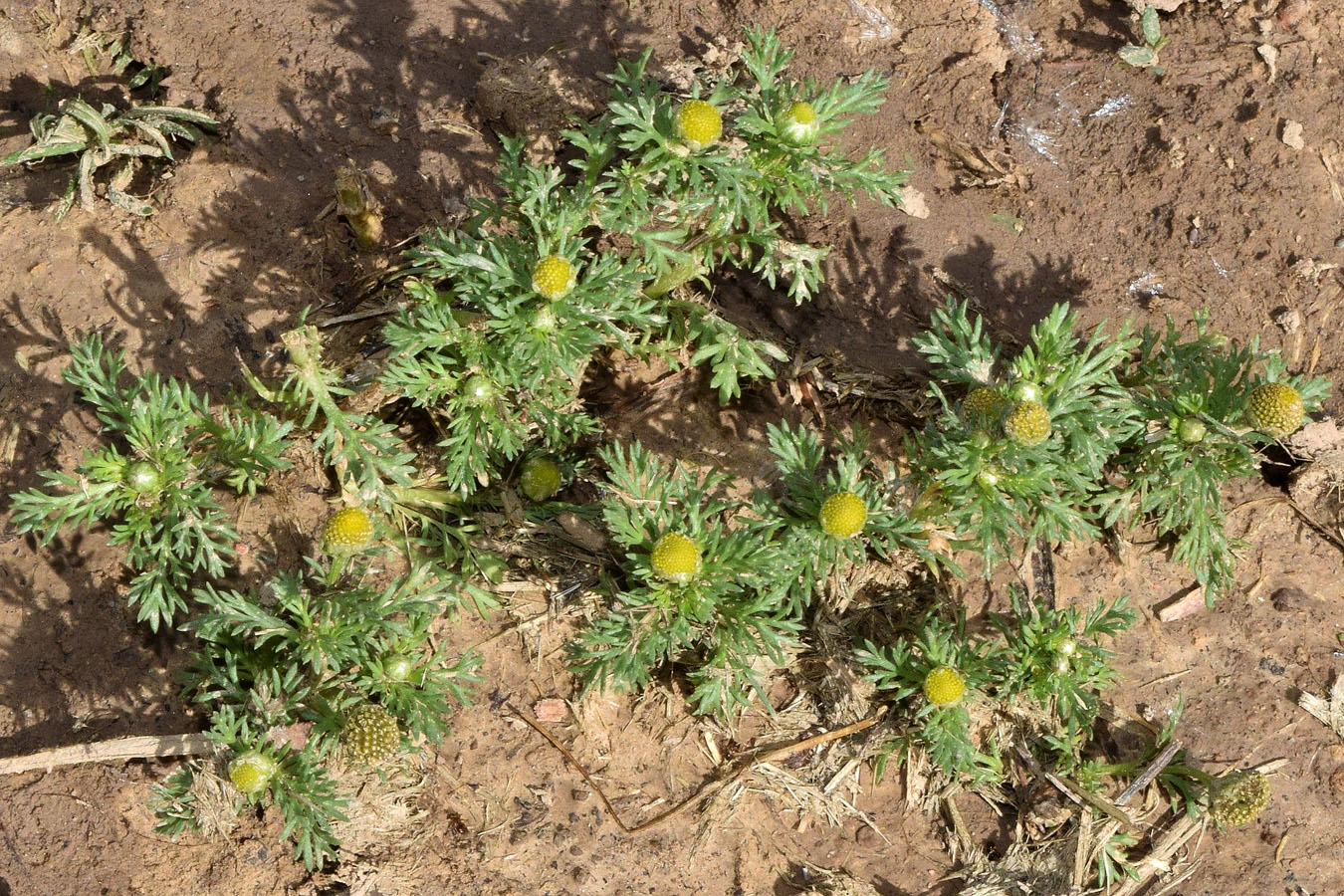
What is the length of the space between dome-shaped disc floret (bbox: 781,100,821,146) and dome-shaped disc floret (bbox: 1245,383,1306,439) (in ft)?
6.34

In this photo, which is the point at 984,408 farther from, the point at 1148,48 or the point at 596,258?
the point at 1148,48

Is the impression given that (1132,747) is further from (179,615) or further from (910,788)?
(179,615)

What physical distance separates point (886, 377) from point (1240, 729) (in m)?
2.21

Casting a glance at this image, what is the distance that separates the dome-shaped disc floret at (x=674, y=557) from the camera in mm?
3830

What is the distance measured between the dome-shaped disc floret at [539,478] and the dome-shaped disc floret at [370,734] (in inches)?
43.8

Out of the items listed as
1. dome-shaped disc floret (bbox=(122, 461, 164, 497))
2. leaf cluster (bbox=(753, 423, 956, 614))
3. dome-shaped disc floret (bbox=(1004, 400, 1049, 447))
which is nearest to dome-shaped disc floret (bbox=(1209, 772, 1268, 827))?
leaf cluster (bbox=(753, 423, 956, 614))

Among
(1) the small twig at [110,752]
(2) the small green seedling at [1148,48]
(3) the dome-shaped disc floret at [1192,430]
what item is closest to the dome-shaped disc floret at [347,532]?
(1) the small twig at [110,752]

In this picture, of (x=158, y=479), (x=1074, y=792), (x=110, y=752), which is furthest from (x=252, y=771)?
(x=1074, y=792)

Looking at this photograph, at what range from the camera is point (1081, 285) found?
16.8 ft

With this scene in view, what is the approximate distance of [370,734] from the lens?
13.2ft

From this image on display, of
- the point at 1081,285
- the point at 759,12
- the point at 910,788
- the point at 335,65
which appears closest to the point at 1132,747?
the point at 910,788

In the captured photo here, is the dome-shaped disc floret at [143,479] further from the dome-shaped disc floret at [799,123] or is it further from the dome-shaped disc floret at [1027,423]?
the dome-shaped disc floret at [1027,423]

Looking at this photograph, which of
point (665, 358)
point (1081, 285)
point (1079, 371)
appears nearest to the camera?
point (1079, 371)

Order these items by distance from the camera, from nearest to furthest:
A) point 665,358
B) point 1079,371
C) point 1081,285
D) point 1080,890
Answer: point 1079,371, point 1080,890, point 665,358, point 1081,285
